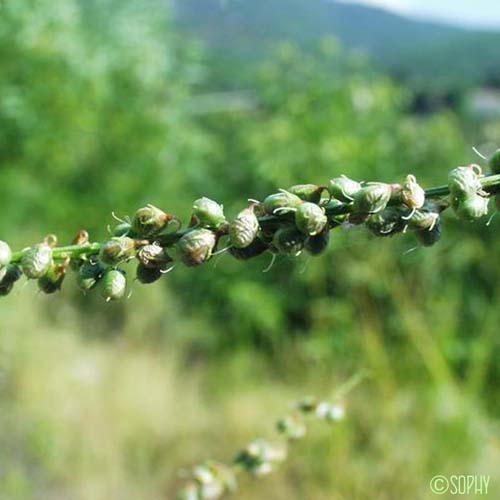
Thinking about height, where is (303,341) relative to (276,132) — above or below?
below

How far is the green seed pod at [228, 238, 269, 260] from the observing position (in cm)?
97

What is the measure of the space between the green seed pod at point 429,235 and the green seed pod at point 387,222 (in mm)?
39

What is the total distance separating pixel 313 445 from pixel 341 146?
2764mm

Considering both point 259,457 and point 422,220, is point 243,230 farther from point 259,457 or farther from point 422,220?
point 259,457

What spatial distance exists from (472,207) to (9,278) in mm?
520

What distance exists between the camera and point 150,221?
3.17 feet

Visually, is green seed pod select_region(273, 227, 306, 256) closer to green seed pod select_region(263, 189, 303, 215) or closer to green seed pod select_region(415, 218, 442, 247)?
green seed pod select_region(263, 189, 303, 215)

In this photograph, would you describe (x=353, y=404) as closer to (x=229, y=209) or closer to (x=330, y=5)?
(x=229, y=209)

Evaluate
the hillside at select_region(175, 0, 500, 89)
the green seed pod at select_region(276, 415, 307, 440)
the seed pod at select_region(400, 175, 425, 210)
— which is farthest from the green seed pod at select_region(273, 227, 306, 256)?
the hillside at select_region(175, 0, 500, 89)

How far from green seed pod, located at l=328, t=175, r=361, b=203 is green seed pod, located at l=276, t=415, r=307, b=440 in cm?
80

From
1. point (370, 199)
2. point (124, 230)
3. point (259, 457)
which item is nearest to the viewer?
point (370, 199)

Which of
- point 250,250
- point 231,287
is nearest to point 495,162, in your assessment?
point 250,250

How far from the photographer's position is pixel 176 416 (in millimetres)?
6641

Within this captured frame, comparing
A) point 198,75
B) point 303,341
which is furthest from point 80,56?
point 303,341
